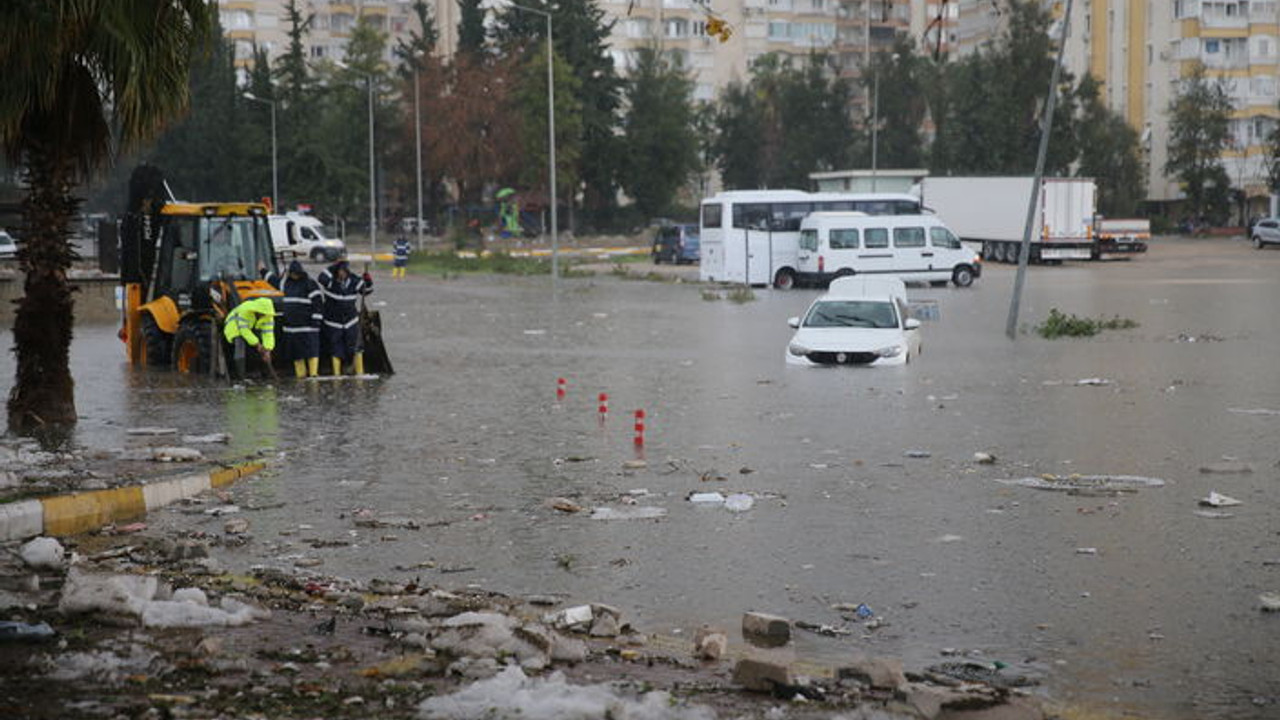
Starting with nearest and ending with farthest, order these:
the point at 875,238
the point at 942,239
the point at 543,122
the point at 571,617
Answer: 1. the point at 571,617
2. the point at 875,238
3. the point at 942,239
4. the point at 543,122

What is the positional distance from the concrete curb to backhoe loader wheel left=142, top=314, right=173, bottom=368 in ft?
37.8

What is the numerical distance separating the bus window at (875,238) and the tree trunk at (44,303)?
3463cm

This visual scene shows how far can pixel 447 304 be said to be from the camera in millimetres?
41781

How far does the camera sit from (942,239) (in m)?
49.9

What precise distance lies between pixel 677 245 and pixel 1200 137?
126ft

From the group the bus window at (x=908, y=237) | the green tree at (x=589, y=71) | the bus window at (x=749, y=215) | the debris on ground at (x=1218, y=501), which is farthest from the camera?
the green tree at (x=589, y=71)

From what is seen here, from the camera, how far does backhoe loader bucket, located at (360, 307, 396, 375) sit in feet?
77.7

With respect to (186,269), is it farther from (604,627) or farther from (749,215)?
(749,215)

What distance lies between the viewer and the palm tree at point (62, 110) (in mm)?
14344

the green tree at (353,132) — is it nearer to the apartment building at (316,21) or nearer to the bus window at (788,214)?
the apartment building at (316,21)

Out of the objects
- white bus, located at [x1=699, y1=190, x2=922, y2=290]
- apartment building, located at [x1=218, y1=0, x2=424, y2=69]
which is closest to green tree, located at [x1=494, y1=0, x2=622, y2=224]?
apartment building, located at [x1=218, y1=0, x2=424, y2=69]

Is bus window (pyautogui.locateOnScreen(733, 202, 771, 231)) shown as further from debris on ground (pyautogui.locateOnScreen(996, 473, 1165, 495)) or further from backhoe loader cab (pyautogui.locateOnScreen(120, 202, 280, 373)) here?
debris on ground (pyautogui.locateOnScreen(996, 473, 1165, 495))

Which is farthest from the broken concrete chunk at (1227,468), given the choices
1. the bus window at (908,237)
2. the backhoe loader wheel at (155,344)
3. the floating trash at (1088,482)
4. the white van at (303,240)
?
the white van at (303,240)

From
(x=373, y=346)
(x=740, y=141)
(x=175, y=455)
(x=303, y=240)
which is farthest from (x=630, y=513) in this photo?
(x=740, y=141)
